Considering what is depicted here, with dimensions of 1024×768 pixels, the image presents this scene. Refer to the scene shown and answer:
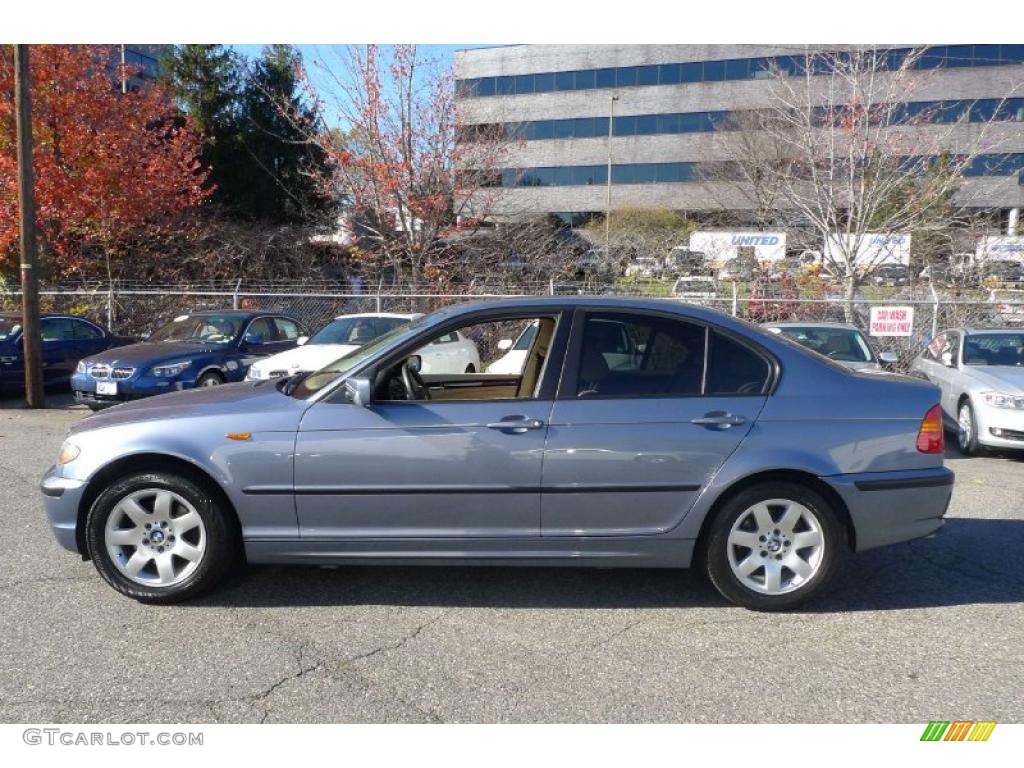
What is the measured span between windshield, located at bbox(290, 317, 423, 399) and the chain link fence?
430 inches

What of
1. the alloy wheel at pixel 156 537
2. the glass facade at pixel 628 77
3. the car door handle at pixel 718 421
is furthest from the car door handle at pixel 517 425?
the glass facade at pixel 628 77

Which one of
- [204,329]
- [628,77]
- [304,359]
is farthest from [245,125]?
[628,77]

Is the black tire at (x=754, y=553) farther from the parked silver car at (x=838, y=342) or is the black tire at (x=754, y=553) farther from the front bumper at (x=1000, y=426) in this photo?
the parked silver car at (x=838, y=342)

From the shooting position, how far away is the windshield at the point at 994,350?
978 cm

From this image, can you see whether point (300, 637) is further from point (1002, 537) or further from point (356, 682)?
point (1002, 537)

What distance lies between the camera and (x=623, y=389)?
4.38 metres

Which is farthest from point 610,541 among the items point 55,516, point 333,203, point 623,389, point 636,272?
point 333,203

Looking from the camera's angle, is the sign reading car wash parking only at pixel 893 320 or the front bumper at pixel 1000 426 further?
the sign reading car wash parking only at pixel 893 320

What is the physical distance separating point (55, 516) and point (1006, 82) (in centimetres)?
4323

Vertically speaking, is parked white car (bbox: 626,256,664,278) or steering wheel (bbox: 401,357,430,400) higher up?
parked white car (bbox: 626,256,664,278)

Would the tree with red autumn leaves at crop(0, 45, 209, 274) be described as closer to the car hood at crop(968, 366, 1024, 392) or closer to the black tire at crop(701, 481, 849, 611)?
the car hood at crop(968, 366, 1024, 392)
